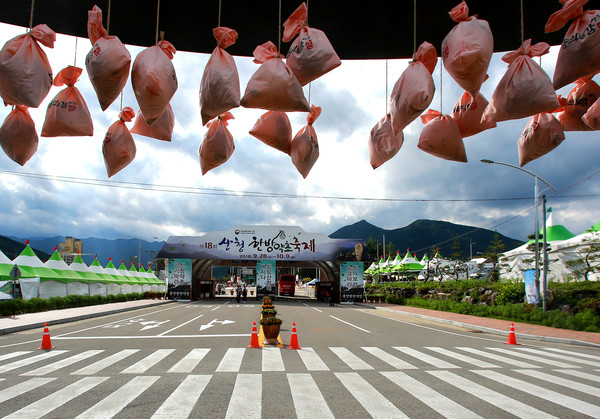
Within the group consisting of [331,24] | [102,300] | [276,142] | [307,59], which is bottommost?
[102,300]

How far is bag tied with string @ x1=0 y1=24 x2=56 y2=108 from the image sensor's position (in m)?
2.87

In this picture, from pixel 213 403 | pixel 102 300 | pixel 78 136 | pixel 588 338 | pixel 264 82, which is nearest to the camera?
pixel 264 82

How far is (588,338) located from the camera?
14984 mm

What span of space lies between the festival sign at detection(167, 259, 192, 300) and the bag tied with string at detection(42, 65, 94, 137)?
41167 millimetres

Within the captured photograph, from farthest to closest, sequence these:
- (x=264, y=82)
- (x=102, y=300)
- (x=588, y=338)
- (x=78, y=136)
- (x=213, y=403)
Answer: (x=102, y=300) < (x=588, y=338) < (x=213, y=403) < (x=78, y=136) < (x=264, y=82)

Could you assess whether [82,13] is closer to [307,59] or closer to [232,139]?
[232,139]

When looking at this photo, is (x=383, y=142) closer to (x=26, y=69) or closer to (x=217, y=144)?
(x=217, y=144)

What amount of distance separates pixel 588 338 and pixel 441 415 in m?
12.8

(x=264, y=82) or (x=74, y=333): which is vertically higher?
(x=264, y=82)

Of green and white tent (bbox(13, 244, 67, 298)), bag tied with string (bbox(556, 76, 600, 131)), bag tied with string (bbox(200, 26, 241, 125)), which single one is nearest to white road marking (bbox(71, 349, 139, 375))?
bag tied with string (bbox(200, 26, 241, 125))

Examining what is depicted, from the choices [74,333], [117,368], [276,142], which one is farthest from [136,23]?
[74,333]

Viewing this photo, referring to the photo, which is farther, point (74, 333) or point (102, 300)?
point (102, 300)

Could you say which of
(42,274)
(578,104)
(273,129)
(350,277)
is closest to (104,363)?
(273,129)

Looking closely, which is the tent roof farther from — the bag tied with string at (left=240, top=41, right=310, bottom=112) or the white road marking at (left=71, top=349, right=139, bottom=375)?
the white road marking at (left=71, top=349, right=139, bottom=375)
